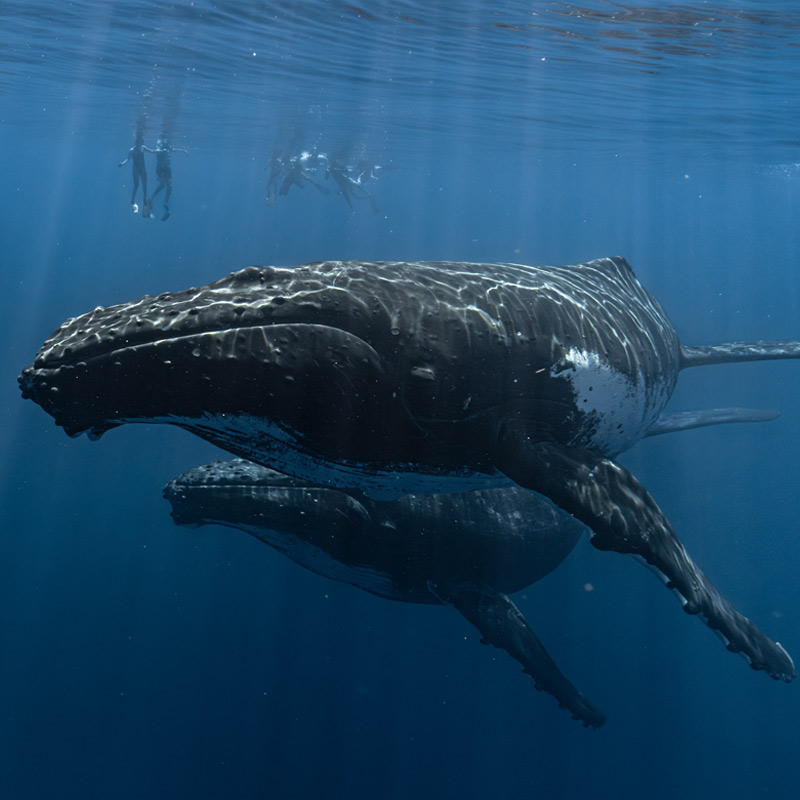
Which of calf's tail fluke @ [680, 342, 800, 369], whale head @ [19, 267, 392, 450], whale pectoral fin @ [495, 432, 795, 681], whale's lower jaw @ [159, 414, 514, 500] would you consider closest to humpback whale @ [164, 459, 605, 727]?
whale's lower jaw @ [159, 414, 514, 500]

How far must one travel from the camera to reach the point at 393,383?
493 cm

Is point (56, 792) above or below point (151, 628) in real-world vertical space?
below

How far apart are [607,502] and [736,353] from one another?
6137 mm

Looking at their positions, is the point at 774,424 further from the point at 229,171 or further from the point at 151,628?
the point at 229,171

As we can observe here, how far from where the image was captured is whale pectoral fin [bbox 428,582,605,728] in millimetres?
9281

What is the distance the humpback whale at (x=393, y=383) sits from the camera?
167 inches

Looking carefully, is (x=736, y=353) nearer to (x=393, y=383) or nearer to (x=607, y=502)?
(x=607, y=502)

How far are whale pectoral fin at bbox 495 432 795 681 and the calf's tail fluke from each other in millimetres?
4774

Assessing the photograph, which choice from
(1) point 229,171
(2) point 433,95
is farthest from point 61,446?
(1) point 229,171

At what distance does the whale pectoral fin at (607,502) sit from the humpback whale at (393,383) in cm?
2

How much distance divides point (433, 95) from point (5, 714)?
2715 cm

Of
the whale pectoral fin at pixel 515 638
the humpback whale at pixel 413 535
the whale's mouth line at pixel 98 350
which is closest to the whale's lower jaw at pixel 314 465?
the whale's mouth line at pixel 98 350

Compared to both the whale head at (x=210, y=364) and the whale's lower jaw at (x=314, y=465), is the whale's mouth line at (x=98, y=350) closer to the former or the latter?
the whale head at (x=210, y=364)

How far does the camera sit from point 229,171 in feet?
257
